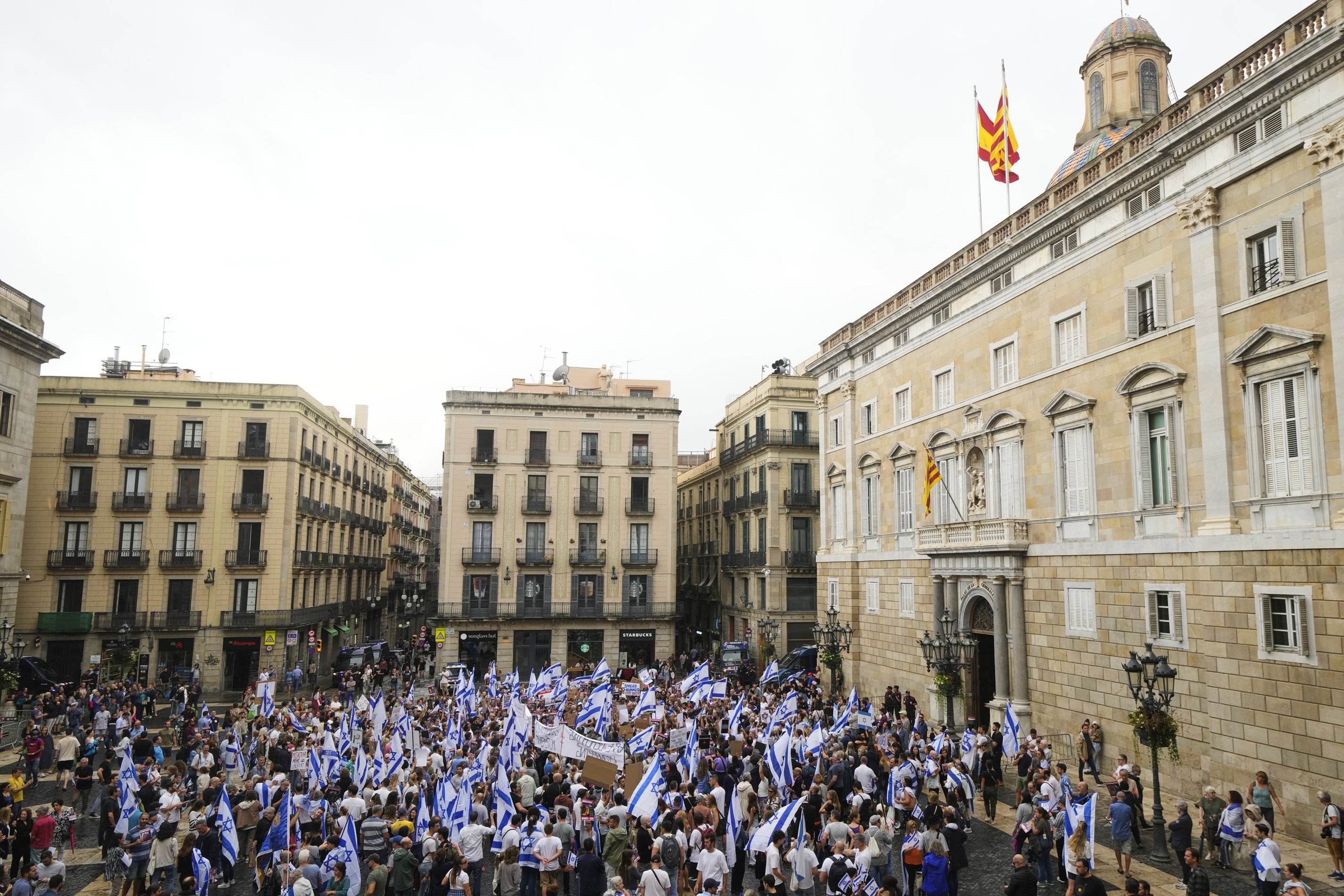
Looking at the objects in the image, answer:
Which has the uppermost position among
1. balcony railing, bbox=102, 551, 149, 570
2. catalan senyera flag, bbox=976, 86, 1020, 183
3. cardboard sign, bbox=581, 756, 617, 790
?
catalan senyera flag, bbox=976, 86, 1020, 183

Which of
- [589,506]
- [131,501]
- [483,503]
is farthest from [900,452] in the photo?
[131,501]

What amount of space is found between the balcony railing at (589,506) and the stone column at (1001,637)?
26694mm

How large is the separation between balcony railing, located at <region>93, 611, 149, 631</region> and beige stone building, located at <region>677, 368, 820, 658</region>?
2895 centimetres

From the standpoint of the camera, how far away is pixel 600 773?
52.3 ft

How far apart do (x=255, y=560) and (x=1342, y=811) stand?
1649 inches

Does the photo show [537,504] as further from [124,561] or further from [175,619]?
[124,561]

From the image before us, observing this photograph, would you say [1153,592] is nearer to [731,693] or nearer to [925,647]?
[925,647]

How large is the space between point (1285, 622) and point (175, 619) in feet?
140

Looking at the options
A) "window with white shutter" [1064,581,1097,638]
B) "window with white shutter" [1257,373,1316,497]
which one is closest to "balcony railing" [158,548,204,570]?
"window with white shutter" [1064,581,1097,638]

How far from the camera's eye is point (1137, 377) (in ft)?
69.5

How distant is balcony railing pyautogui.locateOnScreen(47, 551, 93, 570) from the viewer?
1608 inches

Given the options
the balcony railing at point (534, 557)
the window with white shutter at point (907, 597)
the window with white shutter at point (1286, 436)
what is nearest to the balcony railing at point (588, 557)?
the balcony railing at point (534, 557)

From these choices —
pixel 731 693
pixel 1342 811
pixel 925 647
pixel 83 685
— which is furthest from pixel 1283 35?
pixel 83 685

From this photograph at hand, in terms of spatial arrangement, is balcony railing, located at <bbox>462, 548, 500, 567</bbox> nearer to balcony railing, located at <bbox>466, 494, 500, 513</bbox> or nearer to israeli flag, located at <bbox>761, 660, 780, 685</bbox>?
balcony railing, located at <bbox>466, 494, 500, 513</bbox>
